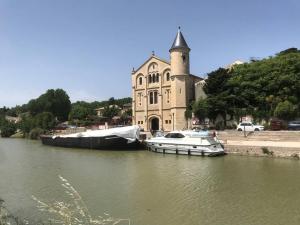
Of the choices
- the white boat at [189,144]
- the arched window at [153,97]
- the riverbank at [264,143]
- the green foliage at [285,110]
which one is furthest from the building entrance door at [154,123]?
the riverbank at [264,143]

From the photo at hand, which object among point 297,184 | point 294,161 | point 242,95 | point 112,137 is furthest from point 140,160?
point 242,95

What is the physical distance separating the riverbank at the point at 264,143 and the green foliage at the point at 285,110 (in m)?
7.47

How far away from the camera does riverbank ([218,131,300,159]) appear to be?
91.7 feet

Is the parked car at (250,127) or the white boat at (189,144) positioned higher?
the parked car at (250,127)

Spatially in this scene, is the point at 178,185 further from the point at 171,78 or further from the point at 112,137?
the point at 171,78

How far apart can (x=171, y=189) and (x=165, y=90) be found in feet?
120

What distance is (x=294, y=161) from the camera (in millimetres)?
26047

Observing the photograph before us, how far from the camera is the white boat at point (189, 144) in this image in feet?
99.8

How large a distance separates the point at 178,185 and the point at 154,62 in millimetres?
37787

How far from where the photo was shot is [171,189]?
17.3 metres

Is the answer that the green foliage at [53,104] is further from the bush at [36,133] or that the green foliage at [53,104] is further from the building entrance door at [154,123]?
the building entrance door at [154,123]

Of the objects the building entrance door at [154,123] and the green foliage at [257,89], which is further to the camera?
the building entrance door at [154,123]

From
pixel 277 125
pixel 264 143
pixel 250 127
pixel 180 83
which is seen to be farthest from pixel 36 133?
pixel 264 143

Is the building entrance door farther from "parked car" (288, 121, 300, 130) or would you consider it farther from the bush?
the bush
